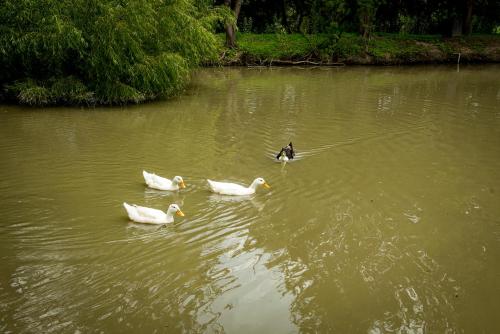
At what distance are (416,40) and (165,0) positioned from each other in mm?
24199

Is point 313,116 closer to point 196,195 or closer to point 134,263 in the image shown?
point 196,195

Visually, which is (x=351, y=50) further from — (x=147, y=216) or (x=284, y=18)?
(x=147, y=216)

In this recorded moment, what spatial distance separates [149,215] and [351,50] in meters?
28.1

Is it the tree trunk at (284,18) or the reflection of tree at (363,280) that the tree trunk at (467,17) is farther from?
the reflection of tree at (363,280)

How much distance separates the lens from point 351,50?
3247 cm

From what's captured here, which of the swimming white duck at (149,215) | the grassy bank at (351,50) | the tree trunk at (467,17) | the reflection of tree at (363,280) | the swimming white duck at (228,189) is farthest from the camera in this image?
the tree trunk at (467,17)

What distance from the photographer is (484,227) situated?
7.56m

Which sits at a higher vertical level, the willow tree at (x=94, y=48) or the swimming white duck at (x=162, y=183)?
the willow tree at (x=94, y=48)

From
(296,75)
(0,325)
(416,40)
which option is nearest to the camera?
(0,325)

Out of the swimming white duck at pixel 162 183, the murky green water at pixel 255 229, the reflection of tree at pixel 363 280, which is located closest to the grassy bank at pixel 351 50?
the murky green water at pixel 255 229

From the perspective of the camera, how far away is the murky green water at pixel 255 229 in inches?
213

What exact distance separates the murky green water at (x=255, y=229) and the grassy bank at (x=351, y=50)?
17.9 m

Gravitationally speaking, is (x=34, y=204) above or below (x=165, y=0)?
below

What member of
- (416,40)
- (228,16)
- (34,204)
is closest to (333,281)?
(34,204)
